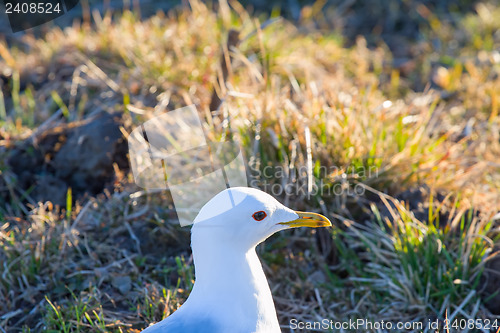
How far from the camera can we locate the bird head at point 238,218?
6.29ft

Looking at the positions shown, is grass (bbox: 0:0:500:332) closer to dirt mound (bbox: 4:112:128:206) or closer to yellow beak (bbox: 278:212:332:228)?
dirt mound (bbox: 4:112:128:206)

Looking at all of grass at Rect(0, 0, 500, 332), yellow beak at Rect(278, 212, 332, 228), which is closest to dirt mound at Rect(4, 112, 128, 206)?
grass at Rect(0, 0, 500, 332)

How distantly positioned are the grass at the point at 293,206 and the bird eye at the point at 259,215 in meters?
0.68

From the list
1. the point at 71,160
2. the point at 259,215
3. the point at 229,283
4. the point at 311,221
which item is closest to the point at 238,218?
the point at 259,215

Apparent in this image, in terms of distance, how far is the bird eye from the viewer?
196 cm

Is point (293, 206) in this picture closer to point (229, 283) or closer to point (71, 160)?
point (229, 283)

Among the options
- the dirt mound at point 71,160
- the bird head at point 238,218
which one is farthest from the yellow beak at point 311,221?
the dirt mound at point 71,160

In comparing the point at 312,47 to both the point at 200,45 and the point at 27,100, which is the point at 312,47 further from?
the point at 27,100

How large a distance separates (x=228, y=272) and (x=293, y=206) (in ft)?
3.44

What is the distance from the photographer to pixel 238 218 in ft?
6.30

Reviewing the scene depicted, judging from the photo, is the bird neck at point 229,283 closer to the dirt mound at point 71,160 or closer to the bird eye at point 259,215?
the bird eye at point 259,215

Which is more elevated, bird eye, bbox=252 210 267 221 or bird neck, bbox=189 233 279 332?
bird eye, bbox=252 210 267 221

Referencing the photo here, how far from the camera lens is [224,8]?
450 cm

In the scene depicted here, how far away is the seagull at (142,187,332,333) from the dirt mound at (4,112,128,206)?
1450 millimetres
